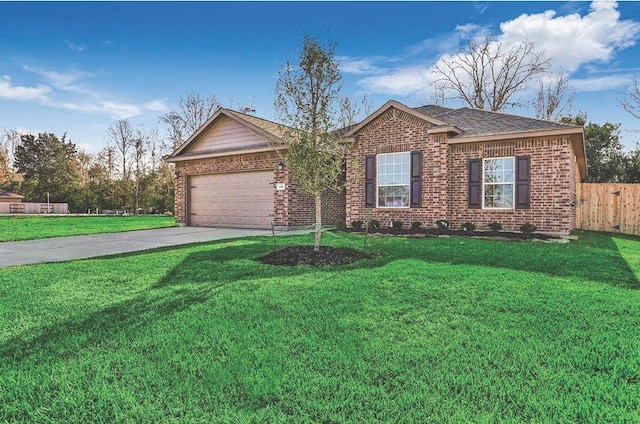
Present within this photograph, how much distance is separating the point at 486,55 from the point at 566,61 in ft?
17.8

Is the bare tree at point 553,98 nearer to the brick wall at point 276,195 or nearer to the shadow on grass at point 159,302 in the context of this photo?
the brick wall at point 276,195

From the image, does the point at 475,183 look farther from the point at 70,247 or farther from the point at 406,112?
the point at 70,247

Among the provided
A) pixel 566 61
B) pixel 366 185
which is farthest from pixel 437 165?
pixel 566 61

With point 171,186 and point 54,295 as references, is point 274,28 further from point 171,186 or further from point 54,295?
point 171,186

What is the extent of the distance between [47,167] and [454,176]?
45.7 meters

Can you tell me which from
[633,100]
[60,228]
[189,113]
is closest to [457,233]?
[633,100]

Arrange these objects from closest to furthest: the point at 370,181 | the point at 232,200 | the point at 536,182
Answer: the point at 536,182, the point at 370,181, the point at 232,200

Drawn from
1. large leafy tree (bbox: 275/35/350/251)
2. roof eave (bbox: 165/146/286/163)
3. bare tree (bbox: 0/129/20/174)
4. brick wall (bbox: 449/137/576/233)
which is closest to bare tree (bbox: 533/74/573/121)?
brick wall (bbox: 449/137/576/233)

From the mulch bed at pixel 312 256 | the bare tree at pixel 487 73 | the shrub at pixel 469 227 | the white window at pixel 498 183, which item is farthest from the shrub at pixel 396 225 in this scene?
the bare tree at pixel 487 73

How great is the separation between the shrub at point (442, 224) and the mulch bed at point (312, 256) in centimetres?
466

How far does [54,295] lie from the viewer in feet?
Result: 15.4

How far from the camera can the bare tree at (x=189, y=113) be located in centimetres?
3256

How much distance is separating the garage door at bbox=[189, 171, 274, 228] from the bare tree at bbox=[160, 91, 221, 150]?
18255 mm

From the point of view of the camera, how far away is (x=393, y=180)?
12.4 meters
